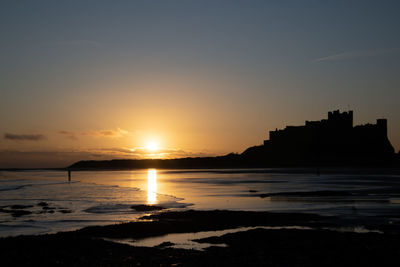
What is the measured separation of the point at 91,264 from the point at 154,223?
10.6 meters

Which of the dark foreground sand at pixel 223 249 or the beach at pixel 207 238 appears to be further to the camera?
the beach at pixel 207 238

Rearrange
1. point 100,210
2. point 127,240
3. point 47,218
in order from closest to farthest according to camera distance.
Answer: point 127,240, point 47,218, point 100,210

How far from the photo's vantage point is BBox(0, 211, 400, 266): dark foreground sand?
637 inches

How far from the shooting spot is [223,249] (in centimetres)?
1845

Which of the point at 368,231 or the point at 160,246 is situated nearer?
the point at 160,246

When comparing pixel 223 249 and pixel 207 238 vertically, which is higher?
pixel 223 249

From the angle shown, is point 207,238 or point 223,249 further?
point 207,238

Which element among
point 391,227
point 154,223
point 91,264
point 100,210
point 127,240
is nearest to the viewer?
point 91,264

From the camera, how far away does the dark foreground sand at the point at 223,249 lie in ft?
53.1

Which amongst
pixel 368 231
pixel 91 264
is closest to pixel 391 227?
pixel 368 231

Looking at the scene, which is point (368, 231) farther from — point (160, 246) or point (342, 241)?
point (160, 246)

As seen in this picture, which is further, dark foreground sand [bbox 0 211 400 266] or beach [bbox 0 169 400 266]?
beach [bbox 0 169 400 266]

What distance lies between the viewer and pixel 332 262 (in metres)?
16.0

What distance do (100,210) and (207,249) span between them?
19095mm
